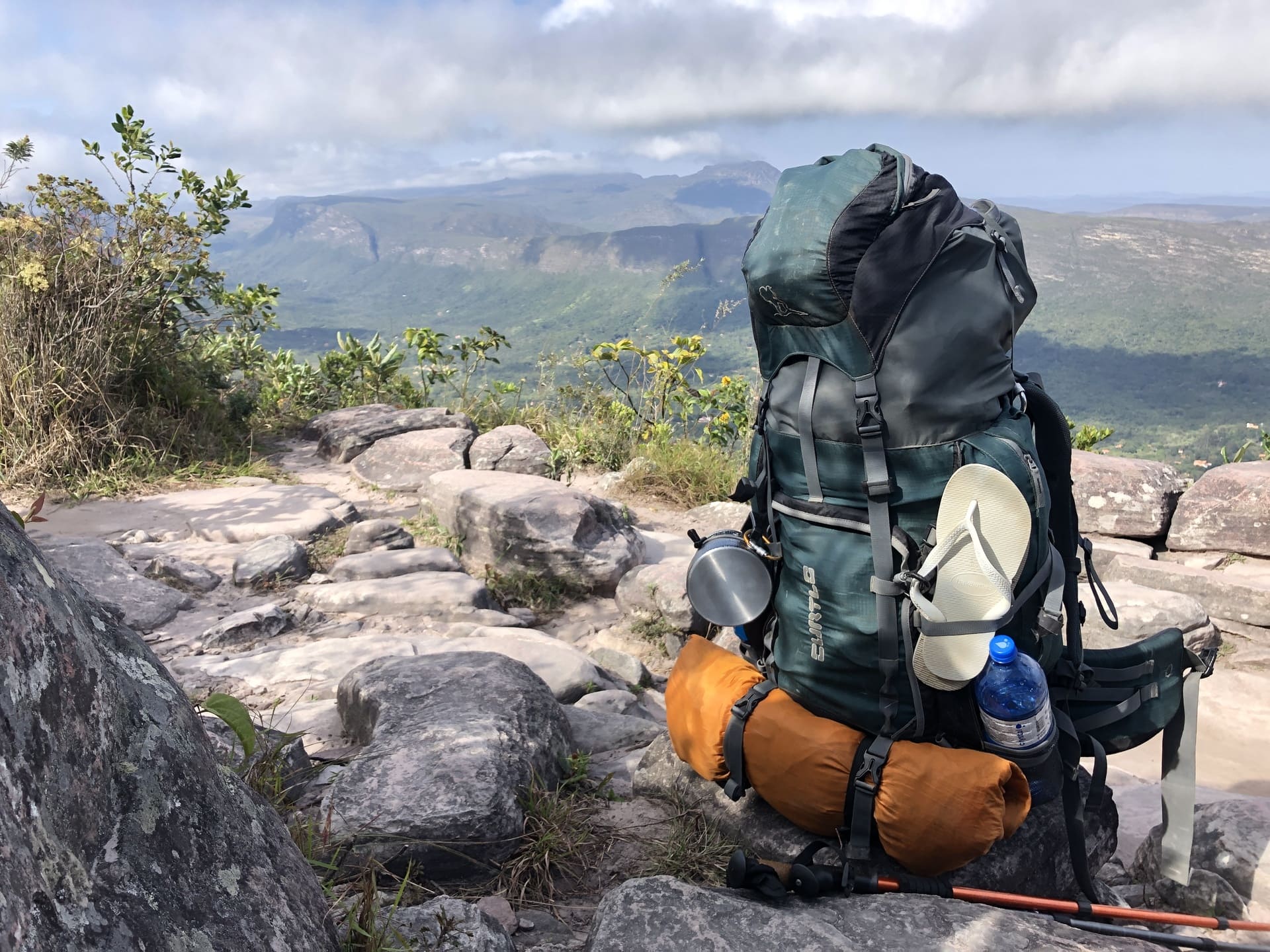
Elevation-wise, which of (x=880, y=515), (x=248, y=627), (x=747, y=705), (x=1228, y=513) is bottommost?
(x=1228, y=513)

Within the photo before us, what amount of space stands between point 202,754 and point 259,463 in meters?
6.13

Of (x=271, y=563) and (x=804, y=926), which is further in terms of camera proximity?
(x=271, y=563)

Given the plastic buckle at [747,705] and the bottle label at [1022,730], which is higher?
the bottle label at [1022,730]

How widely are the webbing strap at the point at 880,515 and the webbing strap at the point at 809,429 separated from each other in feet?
0.44

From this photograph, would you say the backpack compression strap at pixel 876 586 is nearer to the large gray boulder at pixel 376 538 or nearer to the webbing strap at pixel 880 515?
the webbing strap at pixel 880 515

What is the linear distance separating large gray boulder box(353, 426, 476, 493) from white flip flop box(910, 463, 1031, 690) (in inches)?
212

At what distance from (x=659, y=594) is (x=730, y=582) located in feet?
8.22

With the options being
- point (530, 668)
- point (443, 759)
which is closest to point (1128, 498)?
point (530, 668)

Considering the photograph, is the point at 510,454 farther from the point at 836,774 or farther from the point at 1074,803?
the point at 1074,803

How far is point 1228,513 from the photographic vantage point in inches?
264

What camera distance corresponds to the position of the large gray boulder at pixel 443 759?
2.34 meters

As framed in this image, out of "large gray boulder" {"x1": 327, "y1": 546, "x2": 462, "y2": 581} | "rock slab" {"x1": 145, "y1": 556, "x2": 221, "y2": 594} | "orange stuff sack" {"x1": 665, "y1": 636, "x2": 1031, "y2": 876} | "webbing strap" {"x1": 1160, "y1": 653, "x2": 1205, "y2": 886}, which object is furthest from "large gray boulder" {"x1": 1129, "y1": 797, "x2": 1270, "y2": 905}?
"rock slab" {"x1": 145, "y1": 556, "x2": 221, "y2": 594}

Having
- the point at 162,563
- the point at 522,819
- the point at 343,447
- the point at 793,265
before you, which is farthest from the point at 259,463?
the point at 793,265

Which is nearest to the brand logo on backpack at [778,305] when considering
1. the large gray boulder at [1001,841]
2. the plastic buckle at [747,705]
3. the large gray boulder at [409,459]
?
the plastic buckle at [747,705]
